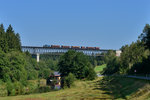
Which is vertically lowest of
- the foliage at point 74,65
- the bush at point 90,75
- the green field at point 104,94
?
the green field at point 104,94

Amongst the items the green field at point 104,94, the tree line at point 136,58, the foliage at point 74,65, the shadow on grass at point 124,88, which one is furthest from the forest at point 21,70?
the tree line at point 136,58

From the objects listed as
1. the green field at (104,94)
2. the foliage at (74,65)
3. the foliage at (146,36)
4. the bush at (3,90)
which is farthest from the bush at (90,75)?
the bush at (3,90)

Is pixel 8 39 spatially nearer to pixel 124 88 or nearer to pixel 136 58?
pixel 136 58

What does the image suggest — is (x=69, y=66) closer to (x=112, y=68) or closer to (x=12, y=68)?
(x=12, y=68)

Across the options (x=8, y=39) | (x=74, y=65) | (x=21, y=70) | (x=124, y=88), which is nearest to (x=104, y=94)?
(x=124, y=88)

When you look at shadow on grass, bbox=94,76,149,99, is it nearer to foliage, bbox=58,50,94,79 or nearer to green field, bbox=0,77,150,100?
green field, bbox=0,77,150,100

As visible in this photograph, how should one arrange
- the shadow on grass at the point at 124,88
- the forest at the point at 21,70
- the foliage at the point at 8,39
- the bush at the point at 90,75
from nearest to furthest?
the shadow on grass at the point at 124,88, the forest at the point at 21,70, the foliage at the point at 8,39, the bush at the point at 90,75

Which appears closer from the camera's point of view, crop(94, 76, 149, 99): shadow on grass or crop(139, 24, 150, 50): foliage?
crop(94, 76, 149, 99): shadow on grass

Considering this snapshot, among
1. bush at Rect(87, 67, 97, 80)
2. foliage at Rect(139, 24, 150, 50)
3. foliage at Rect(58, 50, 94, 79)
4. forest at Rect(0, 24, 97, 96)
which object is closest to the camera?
forest at Rect(0, 24, 97, 96)

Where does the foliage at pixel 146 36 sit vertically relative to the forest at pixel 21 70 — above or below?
above

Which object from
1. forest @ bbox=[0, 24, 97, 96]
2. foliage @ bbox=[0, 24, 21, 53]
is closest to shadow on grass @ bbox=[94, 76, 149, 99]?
forest @ bbox=[0, 24, 97, 96]

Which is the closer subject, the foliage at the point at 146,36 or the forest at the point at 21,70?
the forest at the point at 21,70

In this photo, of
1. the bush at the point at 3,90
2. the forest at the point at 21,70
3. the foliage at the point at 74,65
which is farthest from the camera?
the foliage at the point at 74,65

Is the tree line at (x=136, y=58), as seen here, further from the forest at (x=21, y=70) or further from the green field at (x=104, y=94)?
the green field at (x=104, y=94)
